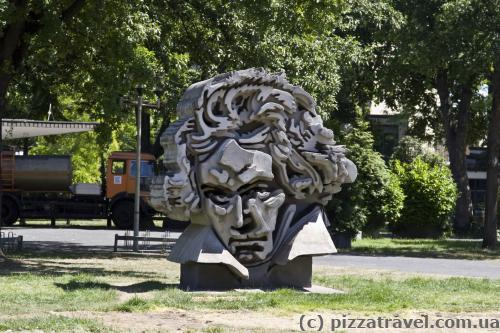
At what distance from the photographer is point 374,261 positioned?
79.2 ft

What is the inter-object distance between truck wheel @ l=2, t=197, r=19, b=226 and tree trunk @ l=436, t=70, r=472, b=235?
717 inches

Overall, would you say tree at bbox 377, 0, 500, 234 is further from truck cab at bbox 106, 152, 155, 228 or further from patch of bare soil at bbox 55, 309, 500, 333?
patch of bare soil at bbox 55, 309, 500, 333

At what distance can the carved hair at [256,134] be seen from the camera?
1527 centimetres

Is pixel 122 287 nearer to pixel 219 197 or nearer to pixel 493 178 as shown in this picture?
pixel 219 197

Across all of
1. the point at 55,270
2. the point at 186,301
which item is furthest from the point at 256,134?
the point at 55,270

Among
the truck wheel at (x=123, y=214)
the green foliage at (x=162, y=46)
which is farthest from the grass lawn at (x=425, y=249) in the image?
the truck wheel at (x=123, y=214)

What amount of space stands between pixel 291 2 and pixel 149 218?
21170mm

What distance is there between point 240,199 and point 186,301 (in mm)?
2404

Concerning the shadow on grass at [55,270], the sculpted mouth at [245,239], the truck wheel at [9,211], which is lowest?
the shadow on grass at [55,270]

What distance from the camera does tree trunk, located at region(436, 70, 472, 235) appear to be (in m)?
41.5

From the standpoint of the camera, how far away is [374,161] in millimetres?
30672

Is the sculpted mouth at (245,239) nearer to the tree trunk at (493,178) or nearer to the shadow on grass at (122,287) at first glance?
the shadow on grass at (122,287)

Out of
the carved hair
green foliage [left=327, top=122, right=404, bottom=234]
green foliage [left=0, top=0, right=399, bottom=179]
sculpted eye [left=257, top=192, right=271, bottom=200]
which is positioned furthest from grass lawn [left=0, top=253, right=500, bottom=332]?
green foliage [left=327, top=122, right=404, bottom=234]

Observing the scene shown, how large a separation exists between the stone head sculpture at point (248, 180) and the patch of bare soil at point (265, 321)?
2675mm
